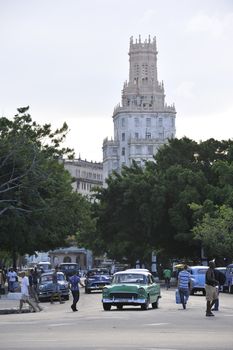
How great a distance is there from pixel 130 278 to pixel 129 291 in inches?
46.5

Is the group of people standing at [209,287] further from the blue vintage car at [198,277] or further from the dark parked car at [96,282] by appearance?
the dark parked car at [96,282]

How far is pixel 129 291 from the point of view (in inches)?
1518

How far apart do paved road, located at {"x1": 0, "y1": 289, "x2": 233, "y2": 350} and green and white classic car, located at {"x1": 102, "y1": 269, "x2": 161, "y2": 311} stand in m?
0.85

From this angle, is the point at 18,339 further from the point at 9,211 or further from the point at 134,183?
the point at 134,183

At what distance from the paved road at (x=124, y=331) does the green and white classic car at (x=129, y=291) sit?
851mm

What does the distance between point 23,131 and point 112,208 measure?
30.8 m

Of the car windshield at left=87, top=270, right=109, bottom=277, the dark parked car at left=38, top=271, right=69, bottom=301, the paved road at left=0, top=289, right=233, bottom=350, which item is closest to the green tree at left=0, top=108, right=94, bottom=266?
the car windshield at left=87, top=270, right=109, bottom=277

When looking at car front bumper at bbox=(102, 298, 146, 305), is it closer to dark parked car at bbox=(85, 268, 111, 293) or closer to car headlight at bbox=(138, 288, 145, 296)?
car headlight at bbox=(138, 288, 145, 296)

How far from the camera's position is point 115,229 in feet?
341

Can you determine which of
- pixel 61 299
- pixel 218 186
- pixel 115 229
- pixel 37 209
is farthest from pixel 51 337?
pixel 115 229

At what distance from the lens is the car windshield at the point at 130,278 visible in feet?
130

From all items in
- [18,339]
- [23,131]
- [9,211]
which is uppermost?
[23,131]

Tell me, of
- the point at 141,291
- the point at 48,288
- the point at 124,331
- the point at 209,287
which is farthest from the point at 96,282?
the point at 124,331

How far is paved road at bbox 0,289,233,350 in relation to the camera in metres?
22.5
